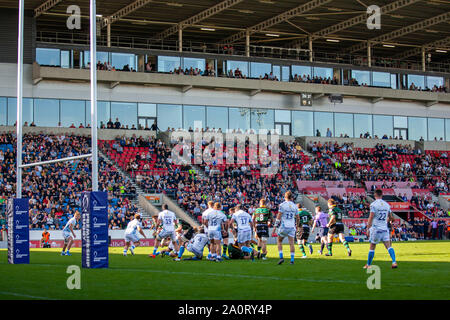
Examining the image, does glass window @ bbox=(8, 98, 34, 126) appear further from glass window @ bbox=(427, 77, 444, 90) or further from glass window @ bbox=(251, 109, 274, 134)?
glass window @ bbox=(427, 77, 444, 90)

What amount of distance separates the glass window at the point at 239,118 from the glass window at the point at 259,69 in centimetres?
309

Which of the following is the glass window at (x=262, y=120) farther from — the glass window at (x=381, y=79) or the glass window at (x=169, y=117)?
the glass window at (x=381, y=79)

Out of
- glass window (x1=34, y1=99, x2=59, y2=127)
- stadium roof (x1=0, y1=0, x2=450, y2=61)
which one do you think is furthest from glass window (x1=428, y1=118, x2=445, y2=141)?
glass window (x1=34, y1=99, x2=59, y2=127)

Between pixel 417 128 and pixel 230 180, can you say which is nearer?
pixel 230 180

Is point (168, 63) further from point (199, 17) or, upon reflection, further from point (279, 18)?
point (279, 18)

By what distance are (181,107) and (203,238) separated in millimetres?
34914

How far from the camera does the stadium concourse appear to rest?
45906mm

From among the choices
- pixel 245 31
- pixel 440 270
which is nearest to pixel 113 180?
pixel 245 31

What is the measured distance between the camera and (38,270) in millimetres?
20812

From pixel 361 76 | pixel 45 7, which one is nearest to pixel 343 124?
pixel 361 76

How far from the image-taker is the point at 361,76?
64.8 meters

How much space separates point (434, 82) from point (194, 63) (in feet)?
80.7

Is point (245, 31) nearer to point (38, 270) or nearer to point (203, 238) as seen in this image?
point (203, 238)

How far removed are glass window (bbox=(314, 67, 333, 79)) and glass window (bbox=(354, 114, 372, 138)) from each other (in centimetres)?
491
